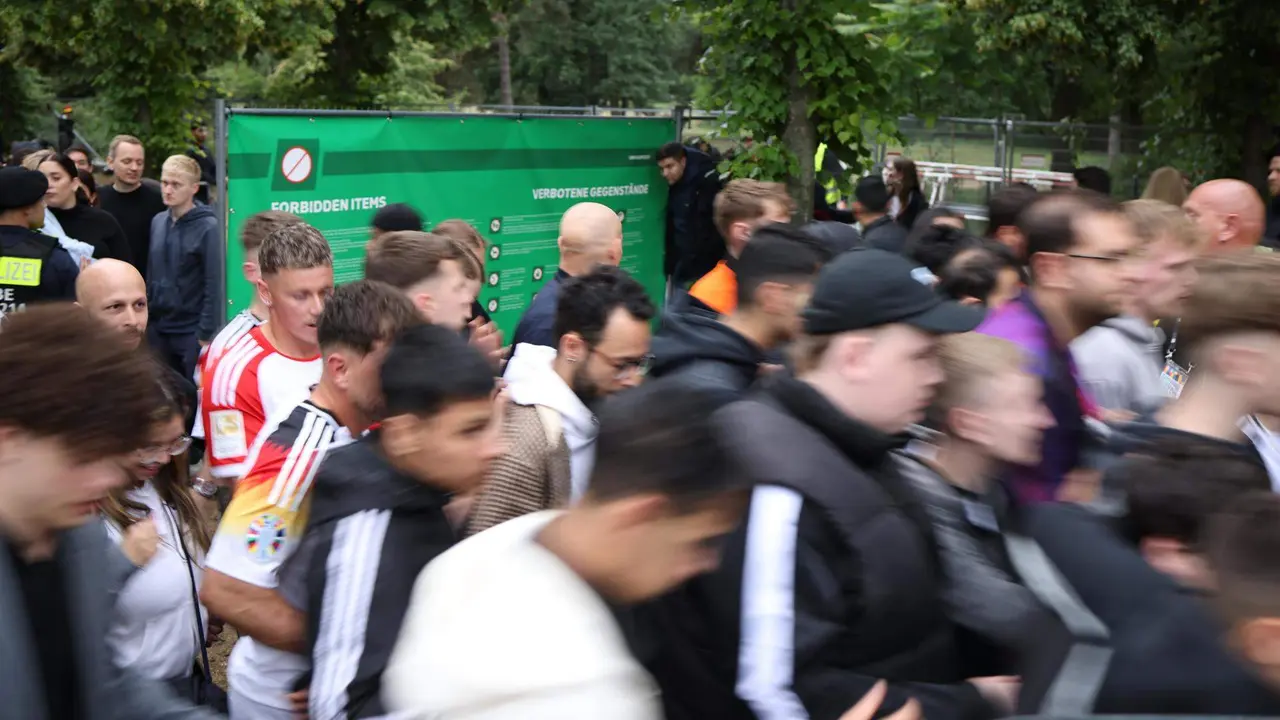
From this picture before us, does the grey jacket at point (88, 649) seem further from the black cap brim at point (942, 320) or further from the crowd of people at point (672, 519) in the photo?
the black cap brim at point (942, 320)

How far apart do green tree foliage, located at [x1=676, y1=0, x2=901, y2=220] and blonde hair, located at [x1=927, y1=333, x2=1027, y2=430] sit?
6.85 m

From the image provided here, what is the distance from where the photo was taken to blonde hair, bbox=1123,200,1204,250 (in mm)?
4805

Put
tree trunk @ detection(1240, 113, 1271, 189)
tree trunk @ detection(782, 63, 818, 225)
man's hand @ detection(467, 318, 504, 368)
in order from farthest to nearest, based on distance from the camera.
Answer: tree trunk @ detection(1240, 113, 1271, 189)
tree trunk @ detection(782, 63, 818, 225)
man's hand @ detection(467, 318, 504, 368)

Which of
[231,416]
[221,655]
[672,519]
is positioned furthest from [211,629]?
[221,655]

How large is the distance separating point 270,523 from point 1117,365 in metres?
2.93

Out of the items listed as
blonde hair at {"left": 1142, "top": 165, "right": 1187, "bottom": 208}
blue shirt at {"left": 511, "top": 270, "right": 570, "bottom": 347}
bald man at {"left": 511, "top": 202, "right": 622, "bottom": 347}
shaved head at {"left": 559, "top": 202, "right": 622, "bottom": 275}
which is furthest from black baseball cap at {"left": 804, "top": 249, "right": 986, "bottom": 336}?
blonde hair at {"left": 1142, "top": 165, "right": 1187, "bottom": 208}

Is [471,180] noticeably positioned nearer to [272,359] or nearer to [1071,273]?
[272,359]

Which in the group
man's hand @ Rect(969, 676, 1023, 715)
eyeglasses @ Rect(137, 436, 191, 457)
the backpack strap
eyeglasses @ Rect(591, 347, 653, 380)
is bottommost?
man's hand @ Rect(969, 676, 1023, 715)

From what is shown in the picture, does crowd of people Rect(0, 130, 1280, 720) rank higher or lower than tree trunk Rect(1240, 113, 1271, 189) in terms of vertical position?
lower

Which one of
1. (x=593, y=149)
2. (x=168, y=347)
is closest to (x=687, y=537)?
(x=168, y=347)

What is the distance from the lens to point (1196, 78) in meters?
14.4

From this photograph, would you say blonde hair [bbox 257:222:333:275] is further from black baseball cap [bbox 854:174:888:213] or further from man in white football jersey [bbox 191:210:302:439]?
black baseball cap [bbox 854:174:888:213]

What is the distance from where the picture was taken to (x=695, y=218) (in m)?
11.5

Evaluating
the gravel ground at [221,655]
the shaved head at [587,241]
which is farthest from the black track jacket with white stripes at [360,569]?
the gravel ground at [221,655]
